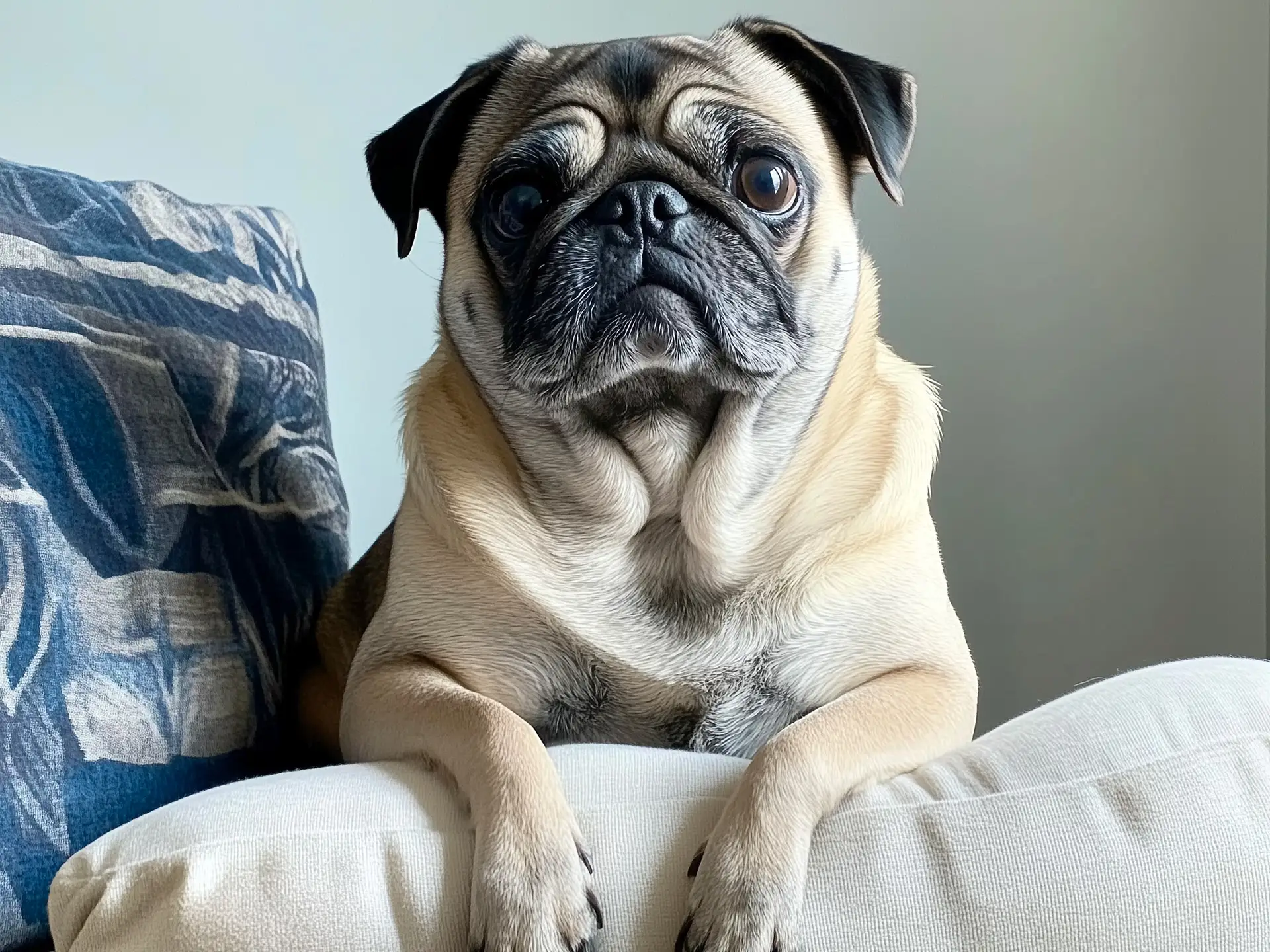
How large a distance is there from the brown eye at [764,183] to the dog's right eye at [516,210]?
0.26 meters

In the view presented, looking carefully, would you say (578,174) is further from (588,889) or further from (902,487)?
(588,889)

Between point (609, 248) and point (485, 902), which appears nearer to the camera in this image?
point (485, 902)

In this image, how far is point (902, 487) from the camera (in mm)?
1414

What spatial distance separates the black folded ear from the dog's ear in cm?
40

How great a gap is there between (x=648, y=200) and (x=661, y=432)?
0.31 meters

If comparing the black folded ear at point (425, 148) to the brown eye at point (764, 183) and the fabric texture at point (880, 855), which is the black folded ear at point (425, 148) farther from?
the fabric texture at point (880, 855)

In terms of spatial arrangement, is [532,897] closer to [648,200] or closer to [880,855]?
[880,855]

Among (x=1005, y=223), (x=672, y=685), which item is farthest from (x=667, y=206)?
(x=1005, y=223)

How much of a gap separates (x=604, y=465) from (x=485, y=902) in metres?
0.62

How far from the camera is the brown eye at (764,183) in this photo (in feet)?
4.33

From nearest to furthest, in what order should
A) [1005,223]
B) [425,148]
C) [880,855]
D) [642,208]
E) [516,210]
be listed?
[880,855] → [642,208] → [516,210] → [425,148] → [1005,223]

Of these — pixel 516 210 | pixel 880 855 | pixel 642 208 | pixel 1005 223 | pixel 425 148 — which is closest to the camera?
pixel 880 855

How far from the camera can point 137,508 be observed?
1.33 meters

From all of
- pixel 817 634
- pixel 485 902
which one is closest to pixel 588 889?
pixel 485 902
